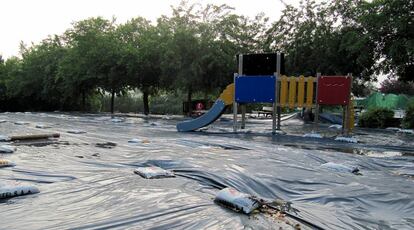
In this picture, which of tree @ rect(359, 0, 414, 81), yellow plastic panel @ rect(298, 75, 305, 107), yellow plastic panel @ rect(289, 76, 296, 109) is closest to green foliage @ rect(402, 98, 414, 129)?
tree @ rect(359, 0, 414, 81)

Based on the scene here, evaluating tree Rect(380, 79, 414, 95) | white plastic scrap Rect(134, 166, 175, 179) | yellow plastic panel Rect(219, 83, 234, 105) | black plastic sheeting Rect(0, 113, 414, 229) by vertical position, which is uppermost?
tree Rect(380, 79, 414, 95)

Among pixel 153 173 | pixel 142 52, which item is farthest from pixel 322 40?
pixel 153 173

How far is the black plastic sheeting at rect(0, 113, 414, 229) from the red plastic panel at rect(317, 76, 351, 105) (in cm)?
356

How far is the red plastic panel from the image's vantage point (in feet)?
30.0

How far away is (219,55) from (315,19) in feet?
14.2

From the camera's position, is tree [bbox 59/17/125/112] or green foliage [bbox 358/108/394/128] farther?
tree [bbox 59/17/125/112]

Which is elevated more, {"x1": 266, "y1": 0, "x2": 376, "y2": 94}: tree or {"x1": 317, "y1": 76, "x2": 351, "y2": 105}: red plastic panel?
{"x1": 266, "y1": 0, "x2": 376, "y2": 94}: tree

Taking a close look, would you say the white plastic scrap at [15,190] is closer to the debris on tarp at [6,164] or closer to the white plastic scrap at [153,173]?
the white plastic scrap at [153,173]

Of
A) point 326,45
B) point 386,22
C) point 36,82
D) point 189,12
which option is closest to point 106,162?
point 386,22

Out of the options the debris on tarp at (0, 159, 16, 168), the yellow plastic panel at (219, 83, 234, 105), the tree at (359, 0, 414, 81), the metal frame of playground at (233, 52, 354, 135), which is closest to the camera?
the debris on tarp at (0, 159, 16, 168)

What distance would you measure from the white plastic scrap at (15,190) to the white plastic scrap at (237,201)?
1.49 meters

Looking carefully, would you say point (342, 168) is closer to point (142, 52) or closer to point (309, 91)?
point (309, 91)

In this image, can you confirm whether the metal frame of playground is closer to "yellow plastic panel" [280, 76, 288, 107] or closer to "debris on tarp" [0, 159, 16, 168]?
"yellow plastic panel" [280, 76, 288, 107]

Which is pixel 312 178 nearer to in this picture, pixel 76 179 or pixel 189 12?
pixel 76 179
